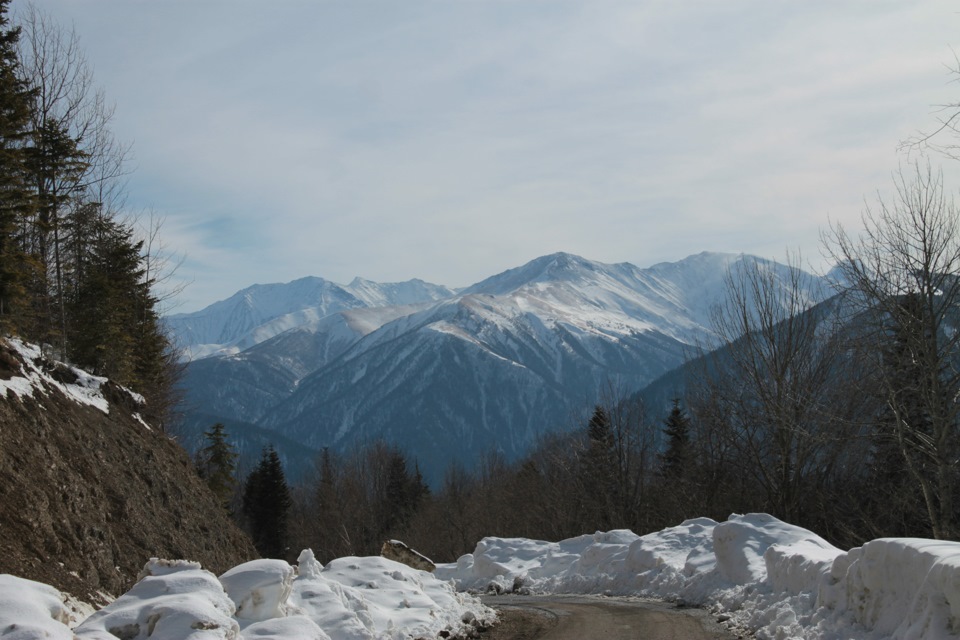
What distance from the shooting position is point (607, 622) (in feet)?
46.2

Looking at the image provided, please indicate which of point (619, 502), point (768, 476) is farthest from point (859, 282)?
point (619, 502)

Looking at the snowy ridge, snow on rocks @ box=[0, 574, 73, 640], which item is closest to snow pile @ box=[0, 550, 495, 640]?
snow on rocks @ box=[0, 574, 73, 640]

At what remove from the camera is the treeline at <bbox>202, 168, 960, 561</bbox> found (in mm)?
18062

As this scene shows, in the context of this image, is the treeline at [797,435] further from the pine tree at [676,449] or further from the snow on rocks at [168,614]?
the snow on rocks at [168,614]

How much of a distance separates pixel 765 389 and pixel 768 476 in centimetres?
274

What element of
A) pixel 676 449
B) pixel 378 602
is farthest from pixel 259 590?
pixel 676 449

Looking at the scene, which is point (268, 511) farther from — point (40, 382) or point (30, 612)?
point (30, 612)

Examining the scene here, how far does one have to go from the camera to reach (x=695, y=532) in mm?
23484

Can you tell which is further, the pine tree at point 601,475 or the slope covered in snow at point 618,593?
the pine tree at point 601,475

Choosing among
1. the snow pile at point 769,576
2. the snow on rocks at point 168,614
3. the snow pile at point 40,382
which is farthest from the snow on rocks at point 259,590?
the snow pile at point 40,382

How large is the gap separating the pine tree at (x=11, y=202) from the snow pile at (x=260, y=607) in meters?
9.01

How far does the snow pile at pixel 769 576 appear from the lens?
8289mm

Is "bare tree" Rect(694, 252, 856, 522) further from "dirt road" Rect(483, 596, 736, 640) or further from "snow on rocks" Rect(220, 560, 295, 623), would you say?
"snow on rocks" Rect(220, 560, 295, 623)

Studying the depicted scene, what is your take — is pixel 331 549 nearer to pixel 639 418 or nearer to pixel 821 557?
pixel 639 418
